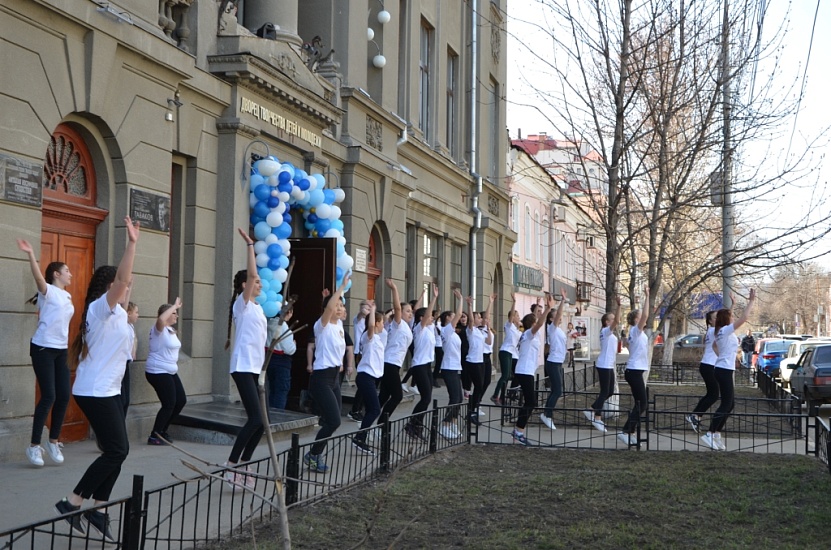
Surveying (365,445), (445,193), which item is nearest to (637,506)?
(365,445)

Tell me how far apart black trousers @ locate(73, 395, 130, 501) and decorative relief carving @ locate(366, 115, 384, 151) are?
40.9 feet

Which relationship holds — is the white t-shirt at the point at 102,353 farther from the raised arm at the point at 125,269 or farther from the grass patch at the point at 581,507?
the grass patch at the point at 581,507

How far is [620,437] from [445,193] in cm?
1231

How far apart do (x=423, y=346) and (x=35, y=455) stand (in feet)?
17.6

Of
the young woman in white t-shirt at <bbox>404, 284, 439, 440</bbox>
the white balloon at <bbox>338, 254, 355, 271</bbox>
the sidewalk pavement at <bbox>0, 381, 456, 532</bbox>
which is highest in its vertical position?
the white balloon at <bbox>338, 254, 355, 271</bbox>

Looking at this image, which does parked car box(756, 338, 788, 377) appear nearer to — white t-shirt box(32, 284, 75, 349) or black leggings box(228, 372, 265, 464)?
black leggings box(228, 372, 265, 464)

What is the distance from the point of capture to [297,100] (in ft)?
47.0

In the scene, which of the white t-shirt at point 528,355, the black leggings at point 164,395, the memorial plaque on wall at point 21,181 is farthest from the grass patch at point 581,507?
the memorial plaque on wall at point 21,181

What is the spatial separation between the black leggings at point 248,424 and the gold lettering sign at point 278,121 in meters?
5.91

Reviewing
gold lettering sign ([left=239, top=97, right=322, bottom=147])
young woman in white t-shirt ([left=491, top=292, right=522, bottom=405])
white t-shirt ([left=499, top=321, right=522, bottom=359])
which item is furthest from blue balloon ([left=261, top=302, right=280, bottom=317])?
white t-shirt ([left=499, top=321, right=522, bottom=359])

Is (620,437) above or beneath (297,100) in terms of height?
beneath

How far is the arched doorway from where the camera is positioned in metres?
9.77

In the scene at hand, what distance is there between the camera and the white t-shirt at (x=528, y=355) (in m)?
13.8

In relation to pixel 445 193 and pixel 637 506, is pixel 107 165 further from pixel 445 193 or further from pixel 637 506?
pixel 445 193
